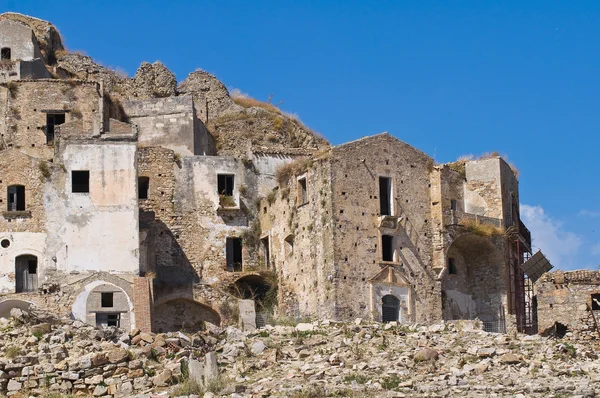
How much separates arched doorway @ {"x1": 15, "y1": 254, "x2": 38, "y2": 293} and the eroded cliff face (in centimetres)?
1201

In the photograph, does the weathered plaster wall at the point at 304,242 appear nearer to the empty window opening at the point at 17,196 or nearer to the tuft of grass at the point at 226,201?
the tuft of grass at the point at 226,201

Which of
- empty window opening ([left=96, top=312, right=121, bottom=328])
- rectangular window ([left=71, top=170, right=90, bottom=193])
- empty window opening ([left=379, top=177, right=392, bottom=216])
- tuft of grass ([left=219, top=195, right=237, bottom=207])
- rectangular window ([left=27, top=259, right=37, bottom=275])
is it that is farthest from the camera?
tuft of grass ([left=219, top=195, right=237, bottom=207])

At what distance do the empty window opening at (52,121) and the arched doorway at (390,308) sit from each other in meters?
17.3

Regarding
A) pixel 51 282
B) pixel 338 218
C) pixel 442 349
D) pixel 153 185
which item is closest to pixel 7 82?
pixel 153 185

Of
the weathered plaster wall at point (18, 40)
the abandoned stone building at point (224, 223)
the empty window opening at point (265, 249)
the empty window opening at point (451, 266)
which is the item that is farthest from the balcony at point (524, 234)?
the weathered plaster wall at point (18, 40)

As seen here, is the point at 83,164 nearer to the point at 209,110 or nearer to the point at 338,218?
the point at 338,218

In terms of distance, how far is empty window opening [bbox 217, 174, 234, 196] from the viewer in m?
60.1

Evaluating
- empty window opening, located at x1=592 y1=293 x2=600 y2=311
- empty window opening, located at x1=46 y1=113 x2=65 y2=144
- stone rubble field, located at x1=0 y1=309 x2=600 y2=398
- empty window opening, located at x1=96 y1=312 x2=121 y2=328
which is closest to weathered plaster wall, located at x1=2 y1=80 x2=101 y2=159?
empty window opening, located at x1=46 y1=113 x2=65 y2=144

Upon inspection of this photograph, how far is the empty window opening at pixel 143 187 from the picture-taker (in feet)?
195

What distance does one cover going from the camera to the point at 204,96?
6956 centimetres

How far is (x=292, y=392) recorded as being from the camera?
38.0 meters

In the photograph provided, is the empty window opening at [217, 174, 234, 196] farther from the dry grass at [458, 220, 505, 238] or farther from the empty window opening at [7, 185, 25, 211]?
the dry grass at [458, 220, 505, 238]

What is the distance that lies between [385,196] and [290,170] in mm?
4686

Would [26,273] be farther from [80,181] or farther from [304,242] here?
[304,242]
